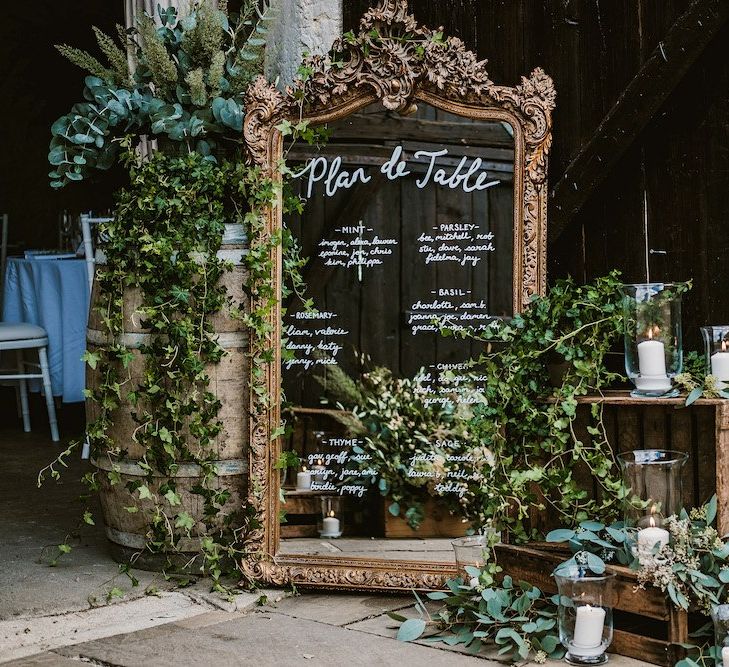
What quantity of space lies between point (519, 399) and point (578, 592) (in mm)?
A: 573

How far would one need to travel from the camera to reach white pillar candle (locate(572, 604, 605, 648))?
248cm

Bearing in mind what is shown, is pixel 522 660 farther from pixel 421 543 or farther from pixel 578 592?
pixel 421 543

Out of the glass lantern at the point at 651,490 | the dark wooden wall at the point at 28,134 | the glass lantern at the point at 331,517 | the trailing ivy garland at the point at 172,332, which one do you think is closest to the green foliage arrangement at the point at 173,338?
the trailing ivy garland at the point at 172,332

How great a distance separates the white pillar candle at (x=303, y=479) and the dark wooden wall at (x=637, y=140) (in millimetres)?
1035

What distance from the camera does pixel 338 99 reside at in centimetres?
315

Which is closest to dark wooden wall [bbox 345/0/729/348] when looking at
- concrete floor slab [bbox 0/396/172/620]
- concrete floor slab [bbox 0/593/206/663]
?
concrete floor slab [bbox 0/593/206/663]

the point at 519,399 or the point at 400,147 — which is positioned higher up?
the point at 400,147

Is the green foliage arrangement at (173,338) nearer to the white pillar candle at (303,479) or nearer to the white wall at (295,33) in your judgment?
the white pillar candle at (303,479)

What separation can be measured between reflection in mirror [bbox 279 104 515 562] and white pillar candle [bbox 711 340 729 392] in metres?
0.61

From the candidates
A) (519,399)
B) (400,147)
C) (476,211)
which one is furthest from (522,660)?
(400,147)

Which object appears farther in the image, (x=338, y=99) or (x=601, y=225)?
(x=601, y=225)

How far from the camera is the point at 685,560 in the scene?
2.47 m

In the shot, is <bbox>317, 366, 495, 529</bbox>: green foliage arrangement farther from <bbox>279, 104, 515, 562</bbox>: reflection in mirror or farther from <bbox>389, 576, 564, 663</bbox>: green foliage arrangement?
<bbox>389, 576, 564, 663</bbox>: green foliage arrangement

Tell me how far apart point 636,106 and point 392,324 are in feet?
3.24
